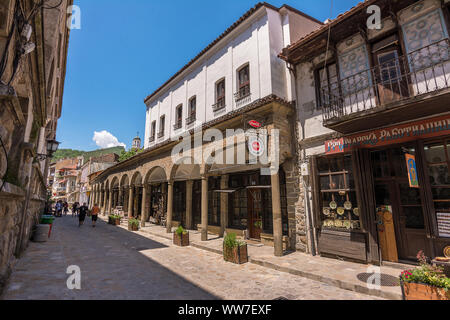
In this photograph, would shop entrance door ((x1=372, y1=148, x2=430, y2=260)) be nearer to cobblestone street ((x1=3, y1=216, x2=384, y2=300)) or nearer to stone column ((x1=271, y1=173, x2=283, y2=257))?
cobblestone street ((x1=3, y1=216, x2=384, y2=300))

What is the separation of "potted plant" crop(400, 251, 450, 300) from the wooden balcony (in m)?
3.53

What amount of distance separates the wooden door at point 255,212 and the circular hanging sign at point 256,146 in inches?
110

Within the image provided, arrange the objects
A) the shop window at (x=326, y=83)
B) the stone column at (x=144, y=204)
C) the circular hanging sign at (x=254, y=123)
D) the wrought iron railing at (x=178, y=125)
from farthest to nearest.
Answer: the stone column at (x=144, y=204), the wrought iron railing at (x=178, y=125), the circular hanging sign at (x=254, y=123), the shop window at (x=326, y=83)

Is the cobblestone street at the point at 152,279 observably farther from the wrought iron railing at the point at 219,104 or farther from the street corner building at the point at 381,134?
the wrought iron railing at the point at 219,104

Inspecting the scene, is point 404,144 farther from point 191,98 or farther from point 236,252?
point 191,98

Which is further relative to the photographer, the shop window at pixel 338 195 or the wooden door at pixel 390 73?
the shop window at pixel 338 195

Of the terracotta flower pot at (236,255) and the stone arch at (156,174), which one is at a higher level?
the stone arch at (156,174)

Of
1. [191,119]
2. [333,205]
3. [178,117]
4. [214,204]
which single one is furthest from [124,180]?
[333,205]

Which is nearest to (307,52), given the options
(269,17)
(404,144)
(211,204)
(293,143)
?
(269,17)

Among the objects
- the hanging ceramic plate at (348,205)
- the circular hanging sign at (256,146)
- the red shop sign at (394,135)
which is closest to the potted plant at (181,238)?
the circular hanging sign at (256,146)

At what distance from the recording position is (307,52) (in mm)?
8562

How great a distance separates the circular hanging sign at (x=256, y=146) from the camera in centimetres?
824

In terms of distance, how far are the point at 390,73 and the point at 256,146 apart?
4.57m

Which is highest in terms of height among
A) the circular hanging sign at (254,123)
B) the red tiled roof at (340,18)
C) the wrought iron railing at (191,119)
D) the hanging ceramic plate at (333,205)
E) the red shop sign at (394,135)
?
the red tiled roof at (340,18)
